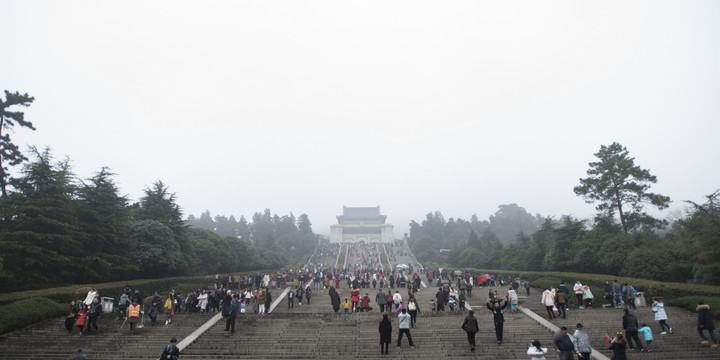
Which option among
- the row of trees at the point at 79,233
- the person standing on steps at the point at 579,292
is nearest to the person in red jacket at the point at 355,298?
the person standing on steps at the point at 579,292

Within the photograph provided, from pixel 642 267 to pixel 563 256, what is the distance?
6.04 meters

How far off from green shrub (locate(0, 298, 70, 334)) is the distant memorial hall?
72.8 m

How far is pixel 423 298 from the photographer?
62.3 feet

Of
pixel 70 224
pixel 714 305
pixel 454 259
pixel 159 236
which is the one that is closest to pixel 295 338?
pixel 714 305

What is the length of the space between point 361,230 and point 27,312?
255 ft

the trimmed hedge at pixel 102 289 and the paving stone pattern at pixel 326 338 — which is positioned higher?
the trimmed hedge at pixel 102 289

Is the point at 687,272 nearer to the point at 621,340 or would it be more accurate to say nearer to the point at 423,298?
the point at 423,298

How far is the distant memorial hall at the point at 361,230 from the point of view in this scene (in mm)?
85438

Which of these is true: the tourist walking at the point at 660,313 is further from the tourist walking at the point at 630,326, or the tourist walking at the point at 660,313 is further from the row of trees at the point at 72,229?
the row of trees at the point at 72,229

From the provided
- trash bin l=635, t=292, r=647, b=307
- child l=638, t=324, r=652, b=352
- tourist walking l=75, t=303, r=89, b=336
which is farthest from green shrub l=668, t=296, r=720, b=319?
tourist walking l=75, t=303, r=89, b=336

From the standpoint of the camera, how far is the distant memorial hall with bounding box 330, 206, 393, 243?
85.4 meters

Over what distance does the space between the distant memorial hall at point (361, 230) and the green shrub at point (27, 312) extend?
72.8m

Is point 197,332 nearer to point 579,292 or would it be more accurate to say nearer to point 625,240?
point 579,292

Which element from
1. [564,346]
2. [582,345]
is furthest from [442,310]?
[564,346]
